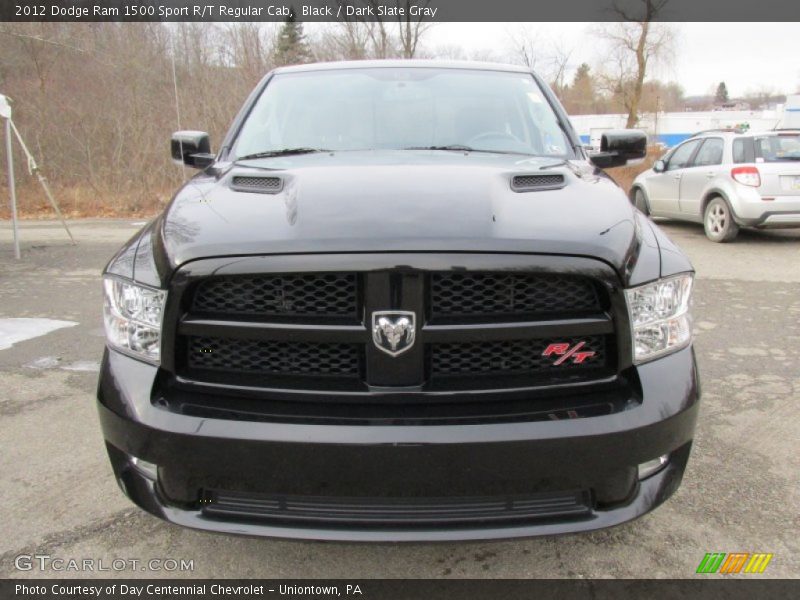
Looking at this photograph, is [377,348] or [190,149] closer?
[377,348]

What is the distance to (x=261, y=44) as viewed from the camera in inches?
823

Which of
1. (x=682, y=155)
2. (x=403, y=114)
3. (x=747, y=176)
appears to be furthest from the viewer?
(x=682, y=155)

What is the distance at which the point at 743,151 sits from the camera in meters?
8.86

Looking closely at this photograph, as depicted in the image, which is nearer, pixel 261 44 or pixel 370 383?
pixel 370 383

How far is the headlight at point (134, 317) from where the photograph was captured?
1790 mm

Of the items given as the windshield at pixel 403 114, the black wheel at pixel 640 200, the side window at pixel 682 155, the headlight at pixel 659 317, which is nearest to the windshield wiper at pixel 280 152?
the windshield at pixel 403 114

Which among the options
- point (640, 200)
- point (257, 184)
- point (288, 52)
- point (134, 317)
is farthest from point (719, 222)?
point (288, 52)

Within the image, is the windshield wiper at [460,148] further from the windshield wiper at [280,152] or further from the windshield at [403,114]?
the windshield wiper at [280,152]

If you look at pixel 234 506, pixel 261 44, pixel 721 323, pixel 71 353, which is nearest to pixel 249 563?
pixel 234 506

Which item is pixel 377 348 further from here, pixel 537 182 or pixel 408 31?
pixel 408 31

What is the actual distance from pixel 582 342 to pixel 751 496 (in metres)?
1.38

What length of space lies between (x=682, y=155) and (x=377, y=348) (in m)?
10.2

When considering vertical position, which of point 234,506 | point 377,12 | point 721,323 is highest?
point 377,12

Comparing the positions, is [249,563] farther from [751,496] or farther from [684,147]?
[684,147]
